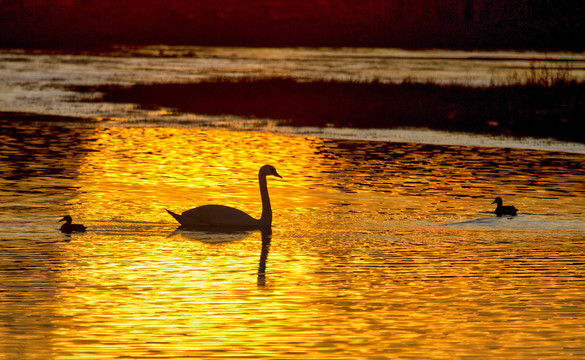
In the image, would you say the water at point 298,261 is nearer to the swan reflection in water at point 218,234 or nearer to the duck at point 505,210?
the swan reflection in water at point 218,234

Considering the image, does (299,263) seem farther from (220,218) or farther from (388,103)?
(388,103)

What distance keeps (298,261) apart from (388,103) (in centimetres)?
2960

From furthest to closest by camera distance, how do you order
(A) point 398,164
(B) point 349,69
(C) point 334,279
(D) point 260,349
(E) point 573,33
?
(B) point 349,69, (E) point 573,33, (A) point 398,164, (C) point 334,279, (D) point 260,349

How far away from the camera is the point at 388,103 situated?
44531 mm

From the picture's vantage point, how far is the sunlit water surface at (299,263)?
11.2 metres

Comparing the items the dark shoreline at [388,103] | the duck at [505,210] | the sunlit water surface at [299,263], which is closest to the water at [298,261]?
the sunlit water surface at [299,263]

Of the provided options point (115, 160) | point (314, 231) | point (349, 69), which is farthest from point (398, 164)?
point (349, 69)

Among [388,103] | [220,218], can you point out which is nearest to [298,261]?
[220,218]

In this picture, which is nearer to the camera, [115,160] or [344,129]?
[115,160]

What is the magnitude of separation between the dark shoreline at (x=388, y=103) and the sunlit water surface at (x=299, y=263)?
989cm

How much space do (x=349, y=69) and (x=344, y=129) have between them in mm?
36439

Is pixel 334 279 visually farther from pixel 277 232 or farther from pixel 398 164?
pixel 398 164

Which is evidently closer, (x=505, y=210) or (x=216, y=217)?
(x=216, y=217)

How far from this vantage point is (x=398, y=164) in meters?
28.3
